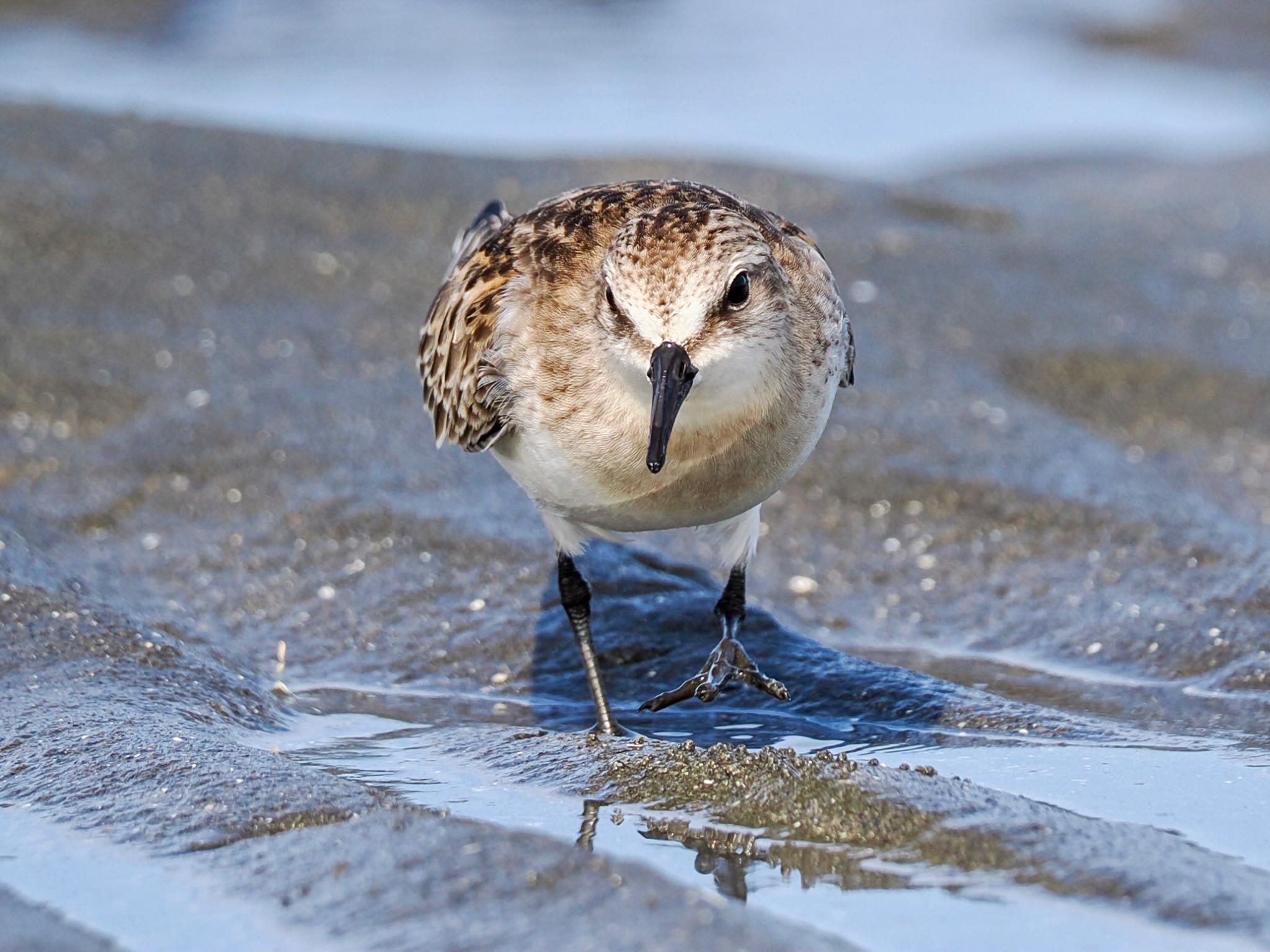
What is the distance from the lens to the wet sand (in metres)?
4.56

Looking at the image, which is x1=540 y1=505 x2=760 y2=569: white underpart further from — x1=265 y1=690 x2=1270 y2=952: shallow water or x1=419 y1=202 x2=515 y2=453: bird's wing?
x1=265 y1=690 x2=1270 y2=952: shallow water

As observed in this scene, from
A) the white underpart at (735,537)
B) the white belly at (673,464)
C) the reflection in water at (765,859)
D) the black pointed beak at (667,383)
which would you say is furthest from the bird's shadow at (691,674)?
the black pointed beak at (667,383)

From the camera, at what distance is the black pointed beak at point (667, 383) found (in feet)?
15.8

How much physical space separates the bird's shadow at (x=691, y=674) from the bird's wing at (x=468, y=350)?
3.25 ft

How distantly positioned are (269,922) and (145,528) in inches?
148

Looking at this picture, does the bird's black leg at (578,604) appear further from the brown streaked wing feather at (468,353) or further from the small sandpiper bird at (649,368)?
the brown streaked wing feather at (468,353)

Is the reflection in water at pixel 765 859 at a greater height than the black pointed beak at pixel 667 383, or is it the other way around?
the black pointed beak at pixel 667 383

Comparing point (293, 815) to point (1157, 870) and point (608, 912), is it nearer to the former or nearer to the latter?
point (608, 912)

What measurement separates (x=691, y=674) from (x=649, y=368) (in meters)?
2.05

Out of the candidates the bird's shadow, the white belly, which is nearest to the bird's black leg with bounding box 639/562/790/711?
the bird's shadow

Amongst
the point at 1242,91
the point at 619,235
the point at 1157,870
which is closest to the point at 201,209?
the point at 619,235

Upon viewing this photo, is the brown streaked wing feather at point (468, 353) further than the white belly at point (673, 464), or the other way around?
the brown streaked wing feather at point (468, 353)

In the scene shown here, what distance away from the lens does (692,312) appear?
193 inches

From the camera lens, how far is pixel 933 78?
18.6 meters
